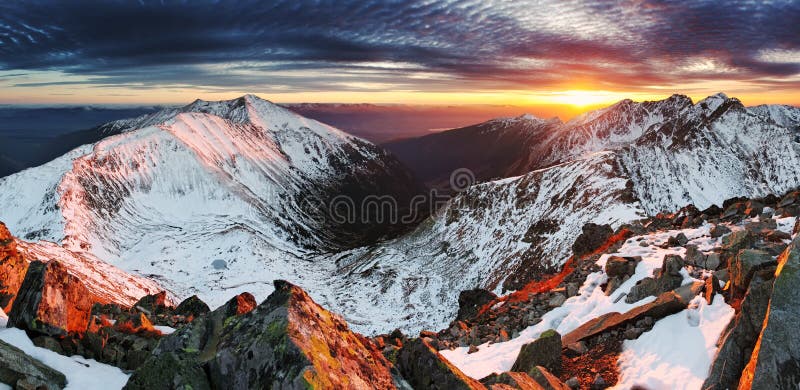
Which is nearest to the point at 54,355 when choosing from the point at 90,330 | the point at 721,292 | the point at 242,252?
the point at 90,330

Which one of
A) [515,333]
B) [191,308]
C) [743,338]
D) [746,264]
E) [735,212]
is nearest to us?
[743,338]

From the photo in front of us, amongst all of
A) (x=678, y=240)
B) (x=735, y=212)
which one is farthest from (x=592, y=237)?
(x=678, y=240)

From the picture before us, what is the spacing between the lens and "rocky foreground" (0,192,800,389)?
33.2ft

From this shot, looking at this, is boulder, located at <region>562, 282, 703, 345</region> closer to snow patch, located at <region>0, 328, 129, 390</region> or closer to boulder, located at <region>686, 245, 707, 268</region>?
boulder, located at <region>686, 245, 707, 268</region>

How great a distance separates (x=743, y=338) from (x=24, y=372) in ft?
61.0

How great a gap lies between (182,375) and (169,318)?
18063 mm

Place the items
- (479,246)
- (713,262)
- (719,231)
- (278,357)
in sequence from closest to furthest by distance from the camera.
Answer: (278,357) < (713,262) < (719,231) < (479,246)

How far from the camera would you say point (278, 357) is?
31.2 ft

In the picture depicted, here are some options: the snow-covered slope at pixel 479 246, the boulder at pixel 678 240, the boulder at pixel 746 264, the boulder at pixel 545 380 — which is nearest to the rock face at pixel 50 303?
the boulder at pixel 545 380

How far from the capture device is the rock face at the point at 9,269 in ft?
61.9

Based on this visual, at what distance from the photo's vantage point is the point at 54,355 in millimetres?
13047

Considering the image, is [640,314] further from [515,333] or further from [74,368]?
[74,368]

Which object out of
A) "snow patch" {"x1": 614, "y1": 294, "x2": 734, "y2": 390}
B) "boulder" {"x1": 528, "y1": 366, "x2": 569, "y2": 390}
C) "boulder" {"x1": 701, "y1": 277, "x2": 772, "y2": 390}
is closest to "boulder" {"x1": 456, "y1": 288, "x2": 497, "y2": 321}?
"snow patch" {"x1": 614, "y1": 294, "x2": 734, "y2": 390}

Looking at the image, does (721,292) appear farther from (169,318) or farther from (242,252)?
(242,252)
